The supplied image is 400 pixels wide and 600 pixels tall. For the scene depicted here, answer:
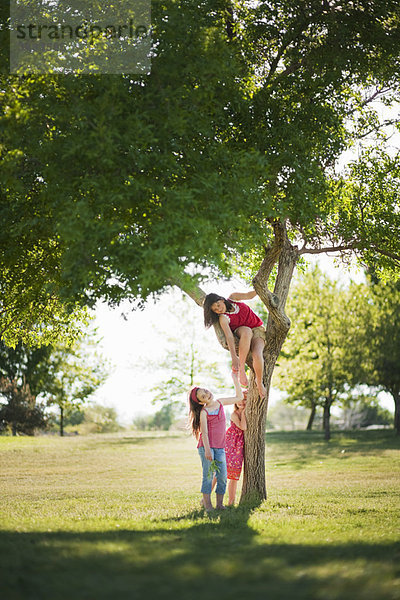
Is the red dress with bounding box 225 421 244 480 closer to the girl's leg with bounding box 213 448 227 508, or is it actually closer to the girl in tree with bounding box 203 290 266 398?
the girl in tree with bounding box 203 290 266 398

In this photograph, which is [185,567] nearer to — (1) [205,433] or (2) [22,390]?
(1) [205,433]

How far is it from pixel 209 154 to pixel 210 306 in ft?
9.94

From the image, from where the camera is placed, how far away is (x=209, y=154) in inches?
388

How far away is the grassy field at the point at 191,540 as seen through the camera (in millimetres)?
5039

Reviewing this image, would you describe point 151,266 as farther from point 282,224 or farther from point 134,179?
point 282,224

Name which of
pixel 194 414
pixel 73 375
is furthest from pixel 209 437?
pixel 73 375

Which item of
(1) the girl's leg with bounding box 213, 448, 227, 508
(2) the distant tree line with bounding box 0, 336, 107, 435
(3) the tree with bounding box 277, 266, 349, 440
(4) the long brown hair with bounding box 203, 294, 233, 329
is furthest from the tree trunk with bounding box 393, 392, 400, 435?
(1) the girl's leg with bounding box 213, 448, 227, 508

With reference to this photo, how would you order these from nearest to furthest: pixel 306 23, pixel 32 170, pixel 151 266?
pixel 151 266 → pixel 32 170 → pixel 306 23

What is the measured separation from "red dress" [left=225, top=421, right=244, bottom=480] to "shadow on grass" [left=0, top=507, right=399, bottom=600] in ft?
14.2

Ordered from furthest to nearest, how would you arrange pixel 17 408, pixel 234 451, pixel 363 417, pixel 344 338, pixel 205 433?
pixel 363 417 → pixel 17 408 → pixel 344 338 → pixel 234 451 → pixel 205 433

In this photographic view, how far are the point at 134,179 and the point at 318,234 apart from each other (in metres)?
5.32

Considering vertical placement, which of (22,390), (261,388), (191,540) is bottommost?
(191,540)

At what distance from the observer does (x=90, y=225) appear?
8273mm

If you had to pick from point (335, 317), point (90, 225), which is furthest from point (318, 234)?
point (335, 317)
